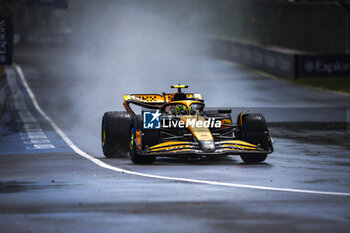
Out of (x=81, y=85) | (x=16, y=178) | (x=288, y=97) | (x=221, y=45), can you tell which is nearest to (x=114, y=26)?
(x=221, y=45)

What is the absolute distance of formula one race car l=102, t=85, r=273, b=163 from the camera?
55.0 feet

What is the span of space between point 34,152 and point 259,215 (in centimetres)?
986

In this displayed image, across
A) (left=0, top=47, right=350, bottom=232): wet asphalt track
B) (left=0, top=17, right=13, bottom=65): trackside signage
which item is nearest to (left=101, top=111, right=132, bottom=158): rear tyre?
(left=0, top=47, right=350, bottom=232): wet asphalt track

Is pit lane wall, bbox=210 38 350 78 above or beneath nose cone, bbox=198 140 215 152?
beneath

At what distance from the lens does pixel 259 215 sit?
431 inches

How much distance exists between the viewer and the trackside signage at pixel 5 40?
3553cm

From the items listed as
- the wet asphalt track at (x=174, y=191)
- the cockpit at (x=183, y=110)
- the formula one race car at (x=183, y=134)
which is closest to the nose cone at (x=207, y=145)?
the formula one race car at (x=183, y=134)

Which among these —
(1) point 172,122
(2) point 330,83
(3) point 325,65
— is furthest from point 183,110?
(2) point 330,83

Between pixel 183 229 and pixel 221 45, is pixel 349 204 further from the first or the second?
pixel 221 45

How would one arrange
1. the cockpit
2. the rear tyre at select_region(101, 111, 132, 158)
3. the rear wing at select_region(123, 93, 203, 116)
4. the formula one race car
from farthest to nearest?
the rear wing at select_region(123, 93, 203, 116)
the rear tyre at select_region(101, 111, 132, 158)
the cockpit
the formula one race car

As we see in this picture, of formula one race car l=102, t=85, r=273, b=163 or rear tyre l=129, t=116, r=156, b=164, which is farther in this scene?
rear tyre l=129, t=116, r=156, b=164

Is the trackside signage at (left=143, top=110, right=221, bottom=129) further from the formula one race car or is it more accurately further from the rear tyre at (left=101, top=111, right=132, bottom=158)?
the rear tyre at (left=101, top=111, right=132, bottom=158)

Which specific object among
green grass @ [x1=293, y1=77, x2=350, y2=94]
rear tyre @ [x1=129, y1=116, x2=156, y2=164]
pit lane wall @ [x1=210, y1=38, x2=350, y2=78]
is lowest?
green grass @ [x1=293, y1=77, x2=350, y2=94]

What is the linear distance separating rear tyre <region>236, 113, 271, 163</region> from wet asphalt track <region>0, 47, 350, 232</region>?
37cm
